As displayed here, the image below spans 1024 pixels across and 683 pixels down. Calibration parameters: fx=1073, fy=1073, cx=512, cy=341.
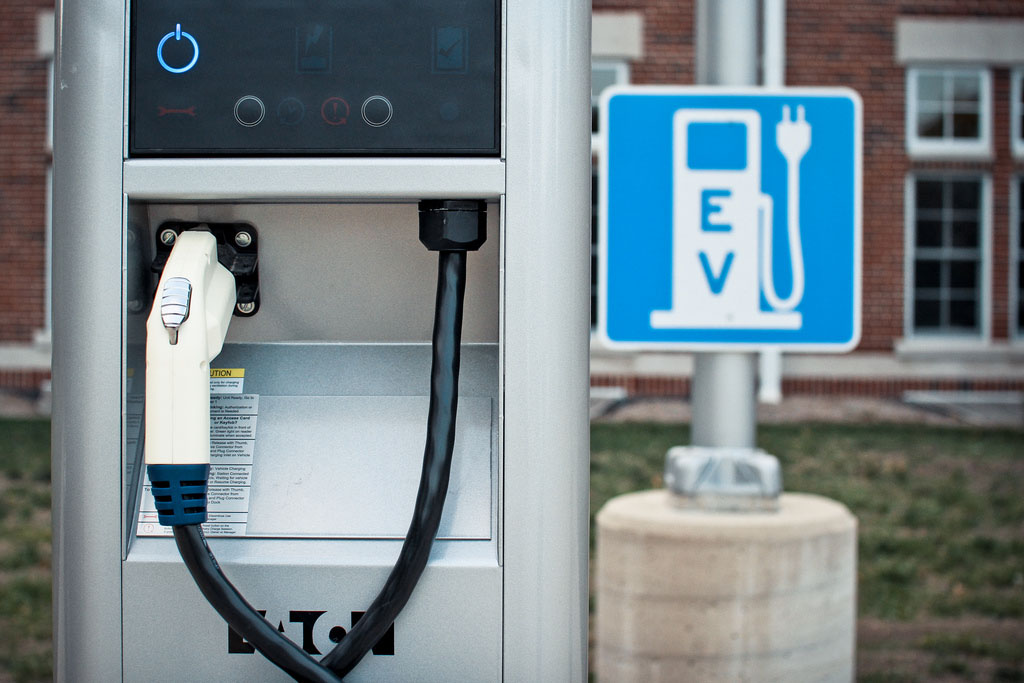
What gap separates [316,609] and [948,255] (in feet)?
31.2

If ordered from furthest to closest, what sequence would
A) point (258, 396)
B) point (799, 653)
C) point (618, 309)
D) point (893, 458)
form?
point (893, 458) < point (799, 653) < point (618, 309) < point (258, 396)

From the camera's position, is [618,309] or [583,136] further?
[618,309]

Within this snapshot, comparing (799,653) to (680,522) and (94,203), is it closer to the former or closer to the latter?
(680,522)

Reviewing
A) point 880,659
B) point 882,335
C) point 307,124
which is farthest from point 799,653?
point 882,335

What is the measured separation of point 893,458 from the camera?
6.95 meters

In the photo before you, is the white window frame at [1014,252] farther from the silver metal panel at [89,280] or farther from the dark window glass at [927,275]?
the silver metal panel at [89,280]

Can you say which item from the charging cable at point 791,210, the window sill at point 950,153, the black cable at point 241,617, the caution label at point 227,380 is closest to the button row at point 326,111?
the caution label at point 227,380

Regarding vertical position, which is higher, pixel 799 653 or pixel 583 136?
pixel 583 136

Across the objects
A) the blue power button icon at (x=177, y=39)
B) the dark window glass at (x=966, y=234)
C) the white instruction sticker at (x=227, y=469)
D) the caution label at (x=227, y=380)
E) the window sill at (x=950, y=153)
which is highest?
the window sill at (x=950, y=153)

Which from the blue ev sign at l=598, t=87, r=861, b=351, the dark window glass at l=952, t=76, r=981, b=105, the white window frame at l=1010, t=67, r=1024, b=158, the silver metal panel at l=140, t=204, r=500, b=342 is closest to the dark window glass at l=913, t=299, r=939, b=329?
the white window frame at l=1010, t=67, r=1024, b=158

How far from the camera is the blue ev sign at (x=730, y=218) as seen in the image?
7.20 feet

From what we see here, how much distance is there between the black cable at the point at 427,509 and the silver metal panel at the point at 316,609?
0.03m

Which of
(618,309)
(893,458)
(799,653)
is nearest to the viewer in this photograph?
(618,309)

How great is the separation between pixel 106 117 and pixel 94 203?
8 centimetres
